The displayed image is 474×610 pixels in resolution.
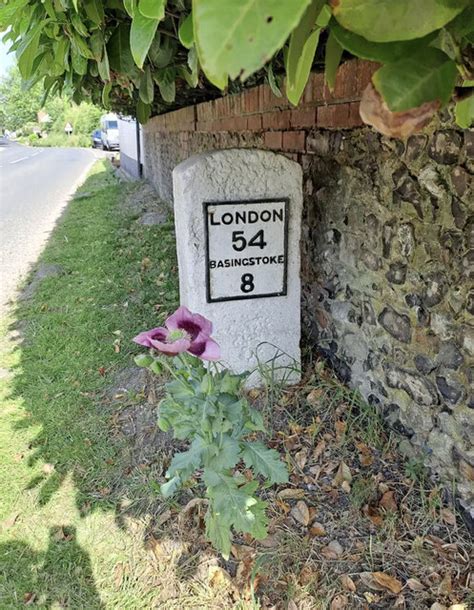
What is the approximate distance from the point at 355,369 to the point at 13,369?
8.82 feet

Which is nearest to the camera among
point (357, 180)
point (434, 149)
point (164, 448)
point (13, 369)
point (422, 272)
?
point (434, 149)

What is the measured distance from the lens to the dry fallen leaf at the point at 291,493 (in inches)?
90.4

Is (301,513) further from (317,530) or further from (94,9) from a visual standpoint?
(94,9)

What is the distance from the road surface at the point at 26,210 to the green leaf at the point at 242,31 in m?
5.55

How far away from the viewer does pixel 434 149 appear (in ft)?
6.31

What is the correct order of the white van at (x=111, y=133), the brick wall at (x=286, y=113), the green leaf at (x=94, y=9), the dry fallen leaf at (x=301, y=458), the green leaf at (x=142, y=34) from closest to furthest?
the green leaf at (x=142, y=34), the green leaf at (x=94, y=9), the brick wall at (x=286, y=113), the dry fallen leaf at (x=301, y=458), the white van at (x=111, y=133)

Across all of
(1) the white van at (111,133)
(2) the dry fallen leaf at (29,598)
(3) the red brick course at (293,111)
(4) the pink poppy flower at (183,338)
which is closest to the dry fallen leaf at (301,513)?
(4) the pink poppy flower at (183,338)

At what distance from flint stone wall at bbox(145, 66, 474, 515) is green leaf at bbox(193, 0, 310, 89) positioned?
1521 mm

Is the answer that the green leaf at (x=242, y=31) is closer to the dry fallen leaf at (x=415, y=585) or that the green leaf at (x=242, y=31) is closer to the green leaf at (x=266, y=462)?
the green leaf at (x=266, y=462)

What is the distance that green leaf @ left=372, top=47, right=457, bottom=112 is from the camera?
53cm

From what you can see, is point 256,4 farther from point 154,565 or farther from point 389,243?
point 154,565

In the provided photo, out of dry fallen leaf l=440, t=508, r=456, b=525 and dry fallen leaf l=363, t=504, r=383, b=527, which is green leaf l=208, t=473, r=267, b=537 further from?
dry fallen leaf l=440, t=508, r=456, b=525

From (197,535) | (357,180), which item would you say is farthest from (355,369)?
(197,535)

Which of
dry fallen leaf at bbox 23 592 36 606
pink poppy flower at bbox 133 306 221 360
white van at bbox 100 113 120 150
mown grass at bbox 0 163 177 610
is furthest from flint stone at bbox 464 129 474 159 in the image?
white van at bbox 100 113 120 150
